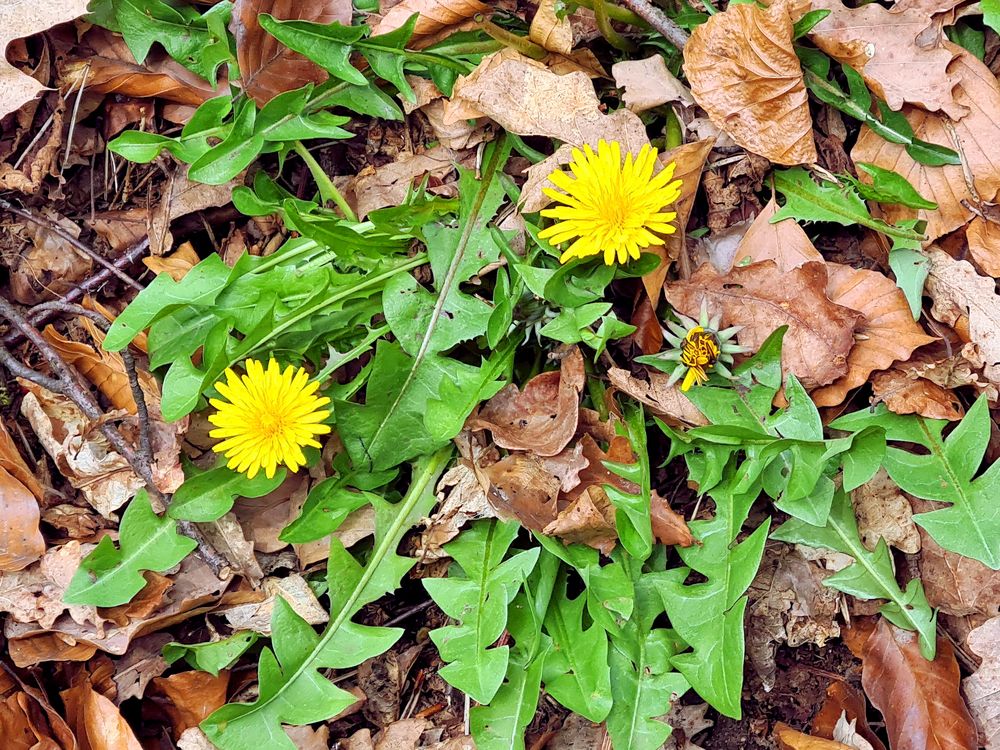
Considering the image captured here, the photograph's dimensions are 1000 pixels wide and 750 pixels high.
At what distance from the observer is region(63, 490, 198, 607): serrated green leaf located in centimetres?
246

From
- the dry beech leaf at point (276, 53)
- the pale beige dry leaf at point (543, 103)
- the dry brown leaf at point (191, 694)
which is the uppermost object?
the dry beech leaf at point (276, 53)

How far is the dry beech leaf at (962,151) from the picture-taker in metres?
2.34

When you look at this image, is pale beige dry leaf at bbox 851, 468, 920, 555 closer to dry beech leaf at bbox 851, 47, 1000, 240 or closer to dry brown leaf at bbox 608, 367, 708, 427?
dry brown leaf at bbox 608, 367, 708, 427

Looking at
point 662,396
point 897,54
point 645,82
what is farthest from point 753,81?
point 662,396

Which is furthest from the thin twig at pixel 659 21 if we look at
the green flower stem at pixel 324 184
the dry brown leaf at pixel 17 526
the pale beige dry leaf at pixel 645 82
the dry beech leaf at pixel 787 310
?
the dry brown leaf at pixel 17 526

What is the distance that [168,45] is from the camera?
2.69 m

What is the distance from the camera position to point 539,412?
99.3 inches

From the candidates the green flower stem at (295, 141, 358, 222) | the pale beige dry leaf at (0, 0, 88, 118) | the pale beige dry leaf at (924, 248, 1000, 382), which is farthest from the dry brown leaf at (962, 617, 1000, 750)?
the pale beige dry leaf at (0, 0, 88, 118)

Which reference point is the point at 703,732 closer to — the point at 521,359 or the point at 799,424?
the point at 799,424

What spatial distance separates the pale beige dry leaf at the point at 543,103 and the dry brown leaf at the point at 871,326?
71cm

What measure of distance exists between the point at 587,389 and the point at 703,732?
1117 mm

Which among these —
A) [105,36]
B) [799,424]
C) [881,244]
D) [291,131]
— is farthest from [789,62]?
[105,36]

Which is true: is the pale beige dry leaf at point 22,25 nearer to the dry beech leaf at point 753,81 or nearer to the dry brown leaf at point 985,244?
the dry beech leaf at point 753,81

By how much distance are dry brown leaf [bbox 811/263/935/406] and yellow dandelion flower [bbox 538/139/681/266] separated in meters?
0.57
